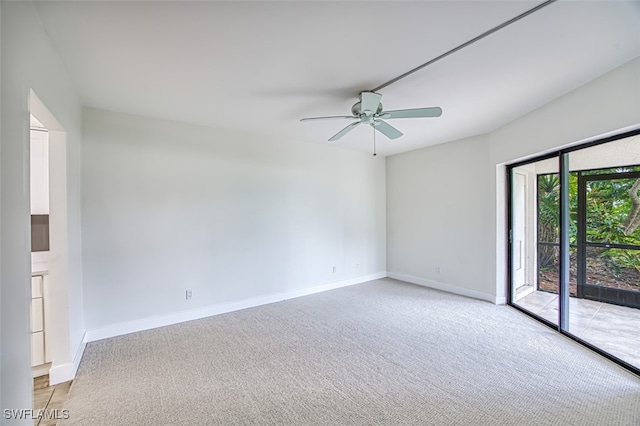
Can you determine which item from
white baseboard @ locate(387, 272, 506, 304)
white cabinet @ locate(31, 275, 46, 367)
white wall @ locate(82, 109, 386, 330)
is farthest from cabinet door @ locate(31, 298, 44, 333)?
white baseboard @ locate(387, 272, 506, 304)

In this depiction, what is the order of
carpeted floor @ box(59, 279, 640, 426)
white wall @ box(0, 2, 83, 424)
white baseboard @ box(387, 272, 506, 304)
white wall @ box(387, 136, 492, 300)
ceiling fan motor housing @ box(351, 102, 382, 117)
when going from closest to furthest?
white wall @ box(0, 2, 83, 424) → carpeted floor @ box(59, 279, 640, 426) → ceiling fan motor housing @ box(351, 102, 382, 117) → white baseboard @ box(387, 272, 506, 304) → white wall @ box(387, 136, 492, 300)

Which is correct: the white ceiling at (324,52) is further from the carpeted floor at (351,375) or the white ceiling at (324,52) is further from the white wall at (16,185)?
the carpeted floor at (351,375)

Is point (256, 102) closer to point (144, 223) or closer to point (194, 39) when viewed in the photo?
point (194, 39)

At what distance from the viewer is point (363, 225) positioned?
5770mm

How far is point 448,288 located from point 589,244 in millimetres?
2264

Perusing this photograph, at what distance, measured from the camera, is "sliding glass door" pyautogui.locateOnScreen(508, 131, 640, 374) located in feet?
8.87

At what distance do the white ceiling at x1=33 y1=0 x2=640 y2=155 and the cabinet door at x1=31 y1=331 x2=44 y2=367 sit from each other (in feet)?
7.34

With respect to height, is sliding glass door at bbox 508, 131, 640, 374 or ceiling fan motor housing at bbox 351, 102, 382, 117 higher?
ceiling fan motor housing at bbox 351, 102, 382, 117

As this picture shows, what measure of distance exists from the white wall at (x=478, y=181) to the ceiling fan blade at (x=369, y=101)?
1976 mm

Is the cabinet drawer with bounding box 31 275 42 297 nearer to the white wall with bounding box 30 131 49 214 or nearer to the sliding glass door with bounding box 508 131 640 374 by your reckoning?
the white wall with bounding box 30 131 49 214

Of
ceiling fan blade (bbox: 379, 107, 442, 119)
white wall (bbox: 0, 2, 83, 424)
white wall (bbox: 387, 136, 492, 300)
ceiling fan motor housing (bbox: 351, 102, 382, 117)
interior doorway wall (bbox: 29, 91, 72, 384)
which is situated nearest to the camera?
white wall (bbox: 0, 2, 83, 424)

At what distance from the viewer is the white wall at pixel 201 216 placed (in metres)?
3.28

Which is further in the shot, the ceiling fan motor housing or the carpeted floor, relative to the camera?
the ceiling fan motor housing

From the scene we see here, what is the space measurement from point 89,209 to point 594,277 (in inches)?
215
